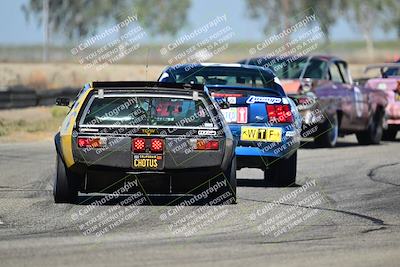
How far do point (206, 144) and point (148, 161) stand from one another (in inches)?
22.6

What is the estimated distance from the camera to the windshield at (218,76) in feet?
43.9

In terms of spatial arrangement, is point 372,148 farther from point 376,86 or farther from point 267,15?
point 267,15

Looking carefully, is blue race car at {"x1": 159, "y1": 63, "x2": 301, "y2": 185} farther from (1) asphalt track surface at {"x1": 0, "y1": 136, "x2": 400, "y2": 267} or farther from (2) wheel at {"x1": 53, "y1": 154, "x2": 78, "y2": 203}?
(2) wheel at {"x1": 53, "y1": 154, "x2": 78, "y2": 203}

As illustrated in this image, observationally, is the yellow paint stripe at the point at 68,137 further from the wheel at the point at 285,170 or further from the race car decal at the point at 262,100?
the wheel at the point at 285,170

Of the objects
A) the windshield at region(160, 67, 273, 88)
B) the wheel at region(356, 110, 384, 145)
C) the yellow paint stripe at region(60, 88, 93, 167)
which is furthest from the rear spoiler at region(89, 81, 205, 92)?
the wheel at region(356, 110, 384, 145)

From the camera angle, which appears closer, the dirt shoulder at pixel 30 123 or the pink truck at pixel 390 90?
the pink truck at pixel 390 90

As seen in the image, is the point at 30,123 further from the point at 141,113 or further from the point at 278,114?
the point at 141,113

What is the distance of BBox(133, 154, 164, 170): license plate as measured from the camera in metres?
10.0

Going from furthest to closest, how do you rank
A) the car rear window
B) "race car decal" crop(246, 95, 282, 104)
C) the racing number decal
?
the racing number decal
"race car decal" crop(246, 95, 282, 104)
the car rear window

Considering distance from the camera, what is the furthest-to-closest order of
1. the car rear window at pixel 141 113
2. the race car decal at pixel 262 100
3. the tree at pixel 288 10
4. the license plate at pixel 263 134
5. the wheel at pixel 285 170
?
the tree at pixel 288 10
the wheel at pixel 285 170
the race car decal at pixel 262 100
the license plate at pixel 263 134
the car rear window at pixel 141 113

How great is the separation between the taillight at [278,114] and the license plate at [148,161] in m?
2.51

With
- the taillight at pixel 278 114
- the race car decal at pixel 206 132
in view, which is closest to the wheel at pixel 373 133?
the taillight at pixel 278 114

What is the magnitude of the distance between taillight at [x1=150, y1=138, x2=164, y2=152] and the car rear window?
0.36 m

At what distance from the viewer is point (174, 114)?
35.4ft
